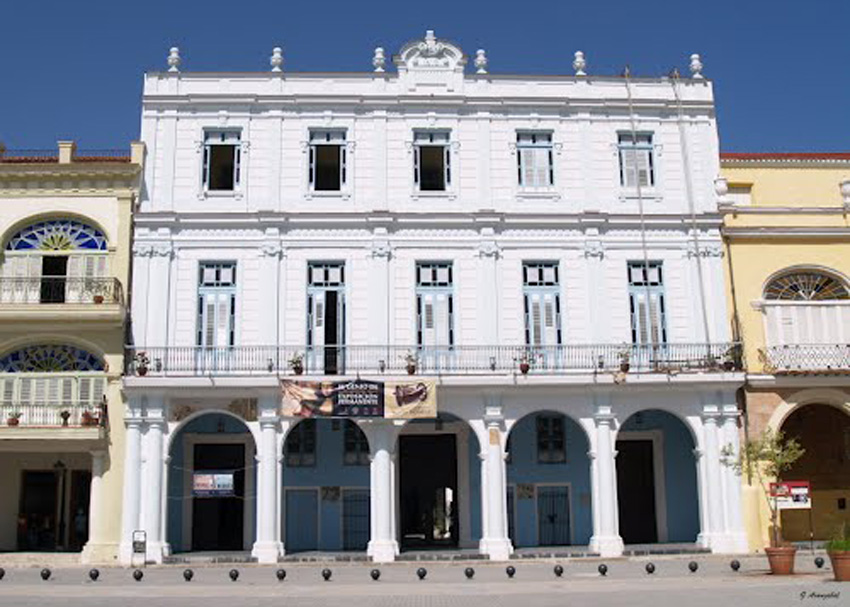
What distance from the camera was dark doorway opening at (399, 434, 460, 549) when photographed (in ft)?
94.5

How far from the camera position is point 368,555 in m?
26.0

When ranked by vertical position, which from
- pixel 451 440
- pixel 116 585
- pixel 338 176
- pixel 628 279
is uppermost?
pixel 338 176

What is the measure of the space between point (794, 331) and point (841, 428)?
347cm

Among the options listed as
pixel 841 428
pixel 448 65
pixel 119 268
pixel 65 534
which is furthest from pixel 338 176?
pixel 841 428

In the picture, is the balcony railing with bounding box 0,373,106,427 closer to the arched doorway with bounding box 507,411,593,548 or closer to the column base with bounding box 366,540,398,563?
the column base with bounding box 366,540,398,563

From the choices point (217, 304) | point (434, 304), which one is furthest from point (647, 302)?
point (217, 304)

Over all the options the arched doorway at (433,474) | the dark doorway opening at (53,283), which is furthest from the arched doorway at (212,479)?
the dark doorway opening at (53,283)

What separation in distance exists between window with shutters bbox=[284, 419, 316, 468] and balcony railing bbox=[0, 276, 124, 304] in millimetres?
5784

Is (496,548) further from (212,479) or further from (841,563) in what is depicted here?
Answer: (841,563)

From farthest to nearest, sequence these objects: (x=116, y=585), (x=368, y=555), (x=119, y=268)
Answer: (x=119, y=268), (x=368, y=555), (x=116, y=585)

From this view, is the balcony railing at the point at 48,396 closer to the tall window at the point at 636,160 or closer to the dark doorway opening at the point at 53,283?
the dark doorway opening at the point at 53,283

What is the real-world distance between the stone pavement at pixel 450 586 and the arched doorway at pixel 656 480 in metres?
2.95

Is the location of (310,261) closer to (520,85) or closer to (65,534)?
(520,85)

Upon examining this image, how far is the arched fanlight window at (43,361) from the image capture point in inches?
1080
